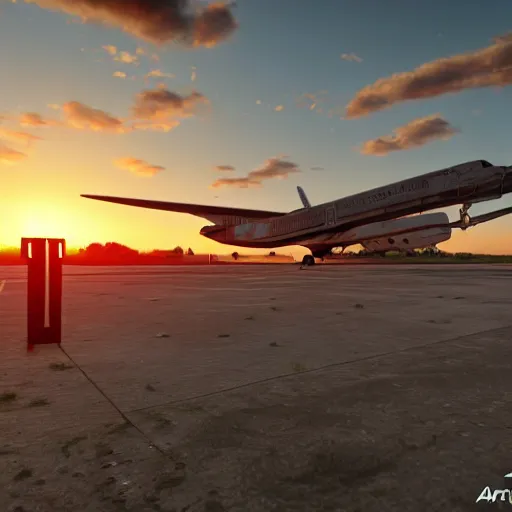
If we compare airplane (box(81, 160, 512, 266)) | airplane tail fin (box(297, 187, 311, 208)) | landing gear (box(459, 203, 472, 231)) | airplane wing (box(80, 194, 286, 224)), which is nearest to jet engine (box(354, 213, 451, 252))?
airplane (box(81, 160, 512, 266))

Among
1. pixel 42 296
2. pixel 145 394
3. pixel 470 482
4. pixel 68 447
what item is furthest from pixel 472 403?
pixel 42 296

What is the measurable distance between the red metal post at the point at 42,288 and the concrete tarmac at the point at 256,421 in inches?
9.2

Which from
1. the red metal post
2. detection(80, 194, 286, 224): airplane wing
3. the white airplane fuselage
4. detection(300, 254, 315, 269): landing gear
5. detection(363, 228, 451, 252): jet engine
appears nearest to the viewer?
the red metal post

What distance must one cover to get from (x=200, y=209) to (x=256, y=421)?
92.8 ft

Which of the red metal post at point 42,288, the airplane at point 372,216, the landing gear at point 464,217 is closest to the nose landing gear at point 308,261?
the airplane at point 372,216

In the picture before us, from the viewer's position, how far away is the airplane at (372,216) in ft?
69.3

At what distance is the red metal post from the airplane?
21.0 metres

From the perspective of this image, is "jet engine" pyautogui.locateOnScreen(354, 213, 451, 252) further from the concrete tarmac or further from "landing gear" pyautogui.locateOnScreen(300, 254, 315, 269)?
the concrete tarmac

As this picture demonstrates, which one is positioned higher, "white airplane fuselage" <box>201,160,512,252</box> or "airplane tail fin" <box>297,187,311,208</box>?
"airplane tail fin" <box>297,187,311,208</box>

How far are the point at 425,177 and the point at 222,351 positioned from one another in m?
21.2

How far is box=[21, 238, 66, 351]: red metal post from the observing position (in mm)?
4449

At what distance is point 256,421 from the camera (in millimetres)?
2287

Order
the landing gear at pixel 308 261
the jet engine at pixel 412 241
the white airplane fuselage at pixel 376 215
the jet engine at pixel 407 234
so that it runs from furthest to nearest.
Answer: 1. the jet engine at pixel 412 241
2. the landing gear at pixel 308 261
3. the jet engine at pixel 407 234
4. the white airplane fuselage at pixel 376 215

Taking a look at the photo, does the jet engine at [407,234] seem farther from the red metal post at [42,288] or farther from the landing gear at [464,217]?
the red metal post at [42,288]
